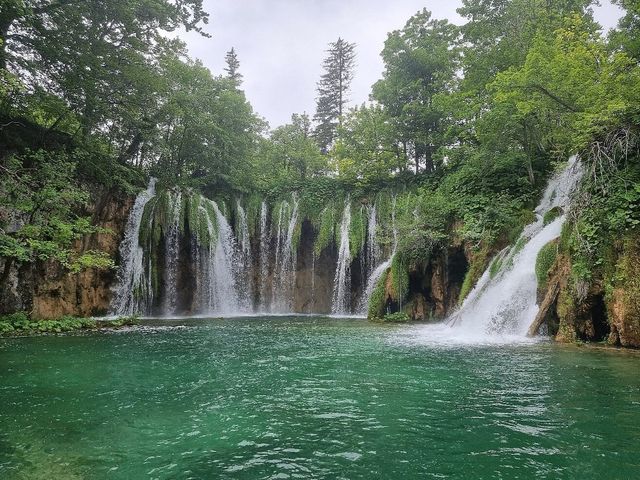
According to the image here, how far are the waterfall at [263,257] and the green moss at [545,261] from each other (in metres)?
17.4

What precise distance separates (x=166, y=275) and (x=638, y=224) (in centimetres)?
2091

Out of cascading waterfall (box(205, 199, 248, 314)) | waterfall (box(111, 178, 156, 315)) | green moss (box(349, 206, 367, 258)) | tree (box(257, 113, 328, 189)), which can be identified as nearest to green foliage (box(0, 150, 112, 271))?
waterfall (box(111, 178, 156, 315))

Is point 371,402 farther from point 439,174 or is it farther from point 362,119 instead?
point 362,119

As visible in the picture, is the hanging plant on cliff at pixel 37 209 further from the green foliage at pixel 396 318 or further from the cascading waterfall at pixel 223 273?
the green foliage at pixel 396 318

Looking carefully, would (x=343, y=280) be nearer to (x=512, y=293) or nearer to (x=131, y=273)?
(x=131, y=273)

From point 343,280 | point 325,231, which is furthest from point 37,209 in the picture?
point 343,280

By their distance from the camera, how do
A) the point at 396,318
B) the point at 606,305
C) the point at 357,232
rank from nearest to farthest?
the point at 606,305
the point at 396,318
the point at 357,232

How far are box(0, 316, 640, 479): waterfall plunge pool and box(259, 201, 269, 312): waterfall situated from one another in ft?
55.1

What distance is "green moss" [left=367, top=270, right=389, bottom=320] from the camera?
64.3 ft

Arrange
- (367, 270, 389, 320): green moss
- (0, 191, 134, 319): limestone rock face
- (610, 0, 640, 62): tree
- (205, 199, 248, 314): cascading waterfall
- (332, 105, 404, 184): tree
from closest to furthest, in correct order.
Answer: (610, 0, 640, 62): tree
(0, 191, 134, 319): limestone rock face
(367, 270, 389, 320): green moss
(205, 199, 248, 314): cascading waterfall
(332, 105, 404, 184): tree

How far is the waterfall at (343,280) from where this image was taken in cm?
2453

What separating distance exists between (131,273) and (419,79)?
20.0m

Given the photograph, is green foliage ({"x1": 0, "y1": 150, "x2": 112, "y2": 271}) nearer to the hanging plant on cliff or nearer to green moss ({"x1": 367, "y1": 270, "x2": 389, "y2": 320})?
the hanging plant on cliff

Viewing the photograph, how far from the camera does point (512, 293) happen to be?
496 inches
